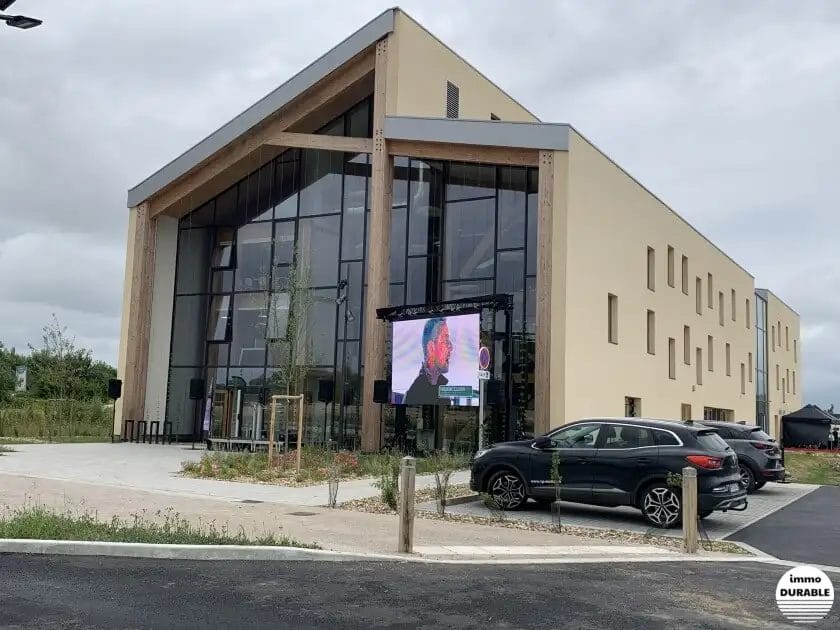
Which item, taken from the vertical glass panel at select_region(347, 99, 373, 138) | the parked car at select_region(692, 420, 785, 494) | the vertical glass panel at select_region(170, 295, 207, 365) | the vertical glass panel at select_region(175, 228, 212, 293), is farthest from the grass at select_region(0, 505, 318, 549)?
the vertical glass panel at select_region(175, 228, 212, 293)

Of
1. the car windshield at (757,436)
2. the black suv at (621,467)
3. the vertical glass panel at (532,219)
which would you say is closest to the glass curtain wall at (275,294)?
the vertical glass panel at (532,219)

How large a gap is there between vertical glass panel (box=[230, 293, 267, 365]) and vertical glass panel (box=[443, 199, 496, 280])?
291 inches

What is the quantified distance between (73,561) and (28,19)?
5954 mm

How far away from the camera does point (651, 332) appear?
30.5 meters

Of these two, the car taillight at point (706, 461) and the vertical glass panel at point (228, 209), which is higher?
the vertical glass panel at point (228, 209)

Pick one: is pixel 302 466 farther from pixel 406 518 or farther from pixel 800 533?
pixel 800 533

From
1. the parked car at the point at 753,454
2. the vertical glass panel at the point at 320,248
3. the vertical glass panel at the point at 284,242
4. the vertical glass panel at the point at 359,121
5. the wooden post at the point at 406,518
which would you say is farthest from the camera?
the vertical glass panel at the point at 284,242

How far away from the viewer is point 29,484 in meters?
15.7

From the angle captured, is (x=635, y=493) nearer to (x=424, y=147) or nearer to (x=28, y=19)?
(x=28, y=19)

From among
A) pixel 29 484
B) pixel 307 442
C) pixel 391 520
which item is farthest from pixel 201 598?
pixel 307 442

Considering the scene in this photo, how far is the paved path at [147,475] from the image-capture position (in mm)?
15352

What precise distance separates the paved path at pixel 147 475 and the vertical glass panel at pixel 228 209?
364 inches

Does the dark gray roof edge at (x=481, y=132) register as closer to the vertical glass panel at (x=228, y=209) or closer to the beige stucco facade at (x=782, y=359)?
the vertical glass panel at (x=228, y=209)

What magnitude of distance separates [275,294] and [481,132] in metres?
9.08
